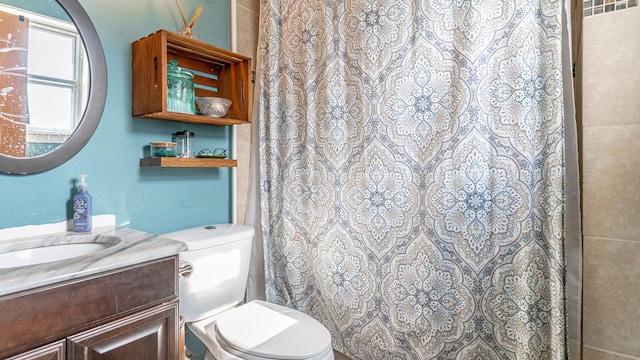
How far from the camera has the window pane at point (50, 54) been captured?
1.14 m

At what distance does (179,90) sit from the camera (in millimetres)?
1430

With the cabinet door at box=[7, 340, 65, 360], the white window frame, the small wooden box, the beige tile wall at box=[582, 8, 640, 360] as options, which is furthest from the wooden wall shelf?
the beige tile wall at box=[582, 8, 640, 360]

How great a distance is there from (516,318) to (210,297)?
1168mm

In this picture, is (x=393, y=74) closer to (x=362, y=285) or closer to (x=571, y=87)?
(x=571, y=87)

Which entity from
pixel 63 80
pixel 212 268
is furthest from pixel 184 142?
pixel 212 268

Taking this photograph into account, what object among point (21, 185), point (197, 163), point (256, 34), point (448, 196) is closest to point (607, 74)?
point (448, 196)

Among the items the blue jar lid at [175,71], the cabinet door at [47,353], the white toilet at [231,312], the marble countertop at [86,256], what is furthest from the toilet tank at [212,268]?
the blue jar lid at [175,71]

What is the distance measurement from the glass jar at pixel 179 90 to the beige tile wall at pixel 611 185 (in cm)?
145

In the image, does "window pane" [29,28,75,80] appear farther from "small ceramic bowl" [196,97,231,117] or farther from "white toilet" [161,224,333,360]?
"white toilet" [161,224,333,360]

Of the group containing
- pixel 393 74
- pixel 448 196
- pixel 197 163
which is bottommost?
pixel 448 196

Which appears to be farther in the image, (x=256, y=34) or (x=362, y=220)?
(x=256, y=34)

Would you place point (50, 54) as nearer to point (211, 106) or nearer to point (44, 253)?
point (211, 106)

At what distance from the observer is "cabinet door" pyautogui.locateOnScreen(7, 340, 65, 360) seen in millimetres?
740

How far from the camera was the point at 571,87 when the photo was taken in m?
0.98
